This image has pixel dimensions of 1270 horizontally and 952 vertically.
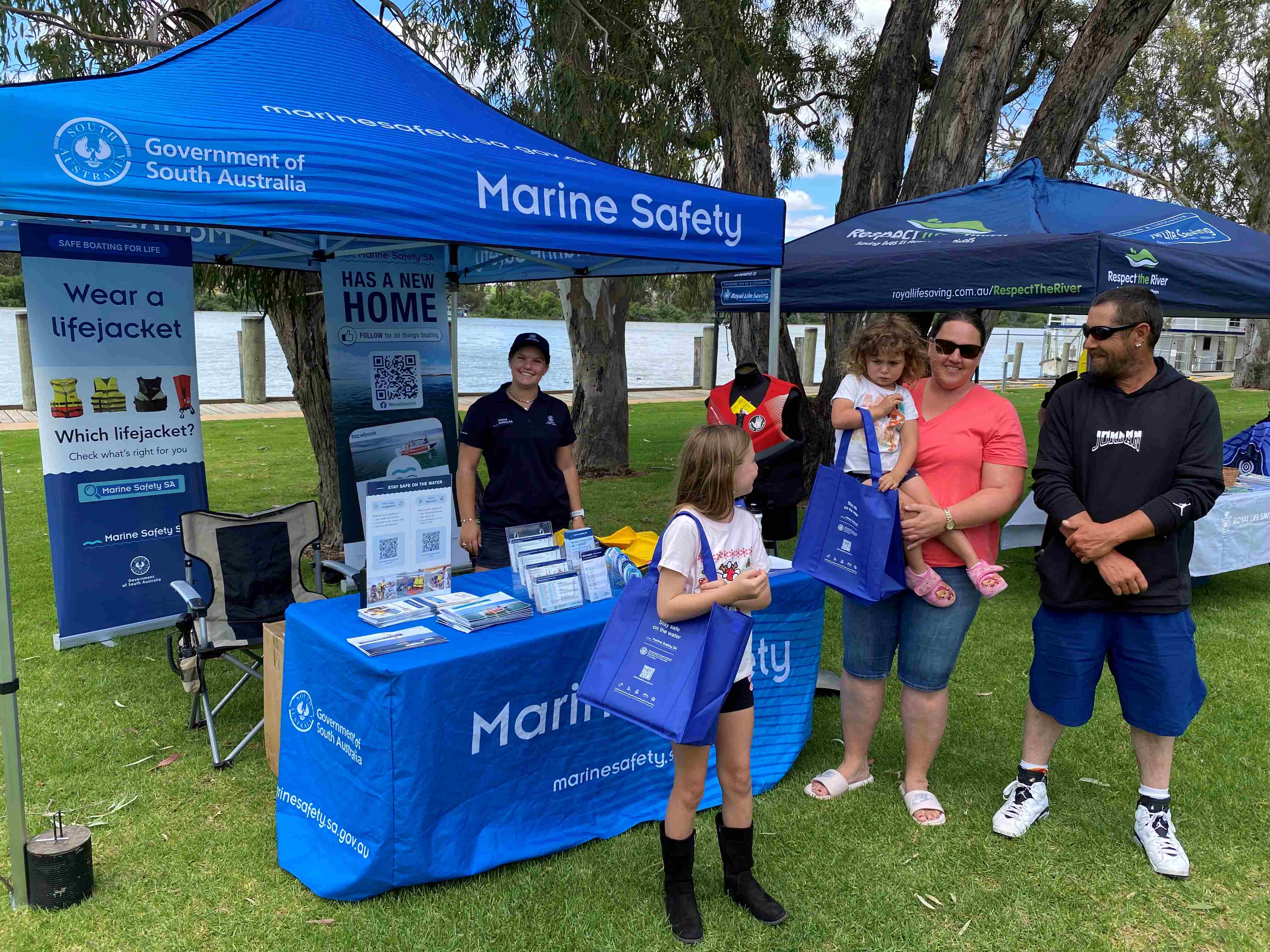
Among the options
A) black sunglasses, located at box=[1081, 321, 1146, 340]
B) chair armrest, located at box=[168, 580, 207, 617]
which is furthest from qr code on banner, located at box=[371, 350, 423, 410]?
black sunglasses, located at box=[1081, 321, 1146, 340]

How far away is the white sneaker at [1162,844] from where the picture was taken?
2.73 metres

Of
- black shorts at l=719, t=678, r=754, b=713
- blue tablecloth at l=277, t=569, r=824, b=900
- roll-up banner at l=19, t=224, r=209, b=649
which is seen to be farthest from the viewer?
roll-up banner at l=19, t=224, r=209, b=649

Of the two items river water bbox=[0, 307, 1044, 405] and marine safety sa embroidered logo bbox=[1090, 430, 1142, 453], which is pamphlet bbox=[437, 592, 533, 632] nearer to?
marine safety sa embroidered logo bbox=[1090, 430, 1142, 453]

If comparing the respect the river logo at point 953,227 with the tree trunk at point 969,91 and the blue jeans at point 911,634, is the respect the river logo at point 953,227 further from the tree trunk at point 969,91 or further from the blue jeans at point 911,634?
the blue jeans at point 911,634

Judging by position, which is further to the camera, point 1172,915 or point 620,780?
point 620,780

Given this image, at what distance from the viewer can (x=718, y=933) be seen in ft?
8.02

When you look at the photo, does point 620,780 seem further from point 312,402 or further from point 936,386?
point 312,402

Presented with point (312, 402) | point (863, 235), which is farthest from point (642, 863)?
point (312, 402)

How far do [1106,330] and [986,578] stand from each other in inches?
31.2

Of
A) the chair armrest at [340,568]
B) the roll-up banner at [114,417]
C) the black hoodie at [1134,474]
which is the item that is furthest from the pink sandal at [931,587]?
the roll-up banner at [114,417]

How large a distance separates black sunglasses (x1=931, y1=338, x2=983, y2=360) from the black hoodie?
288mm

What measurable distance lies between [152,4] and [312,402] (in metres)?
3.58

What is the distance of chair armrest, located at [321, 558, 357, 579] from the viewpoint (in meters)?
3.80

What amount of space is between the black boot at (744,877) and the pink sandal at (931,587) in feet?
2.92
